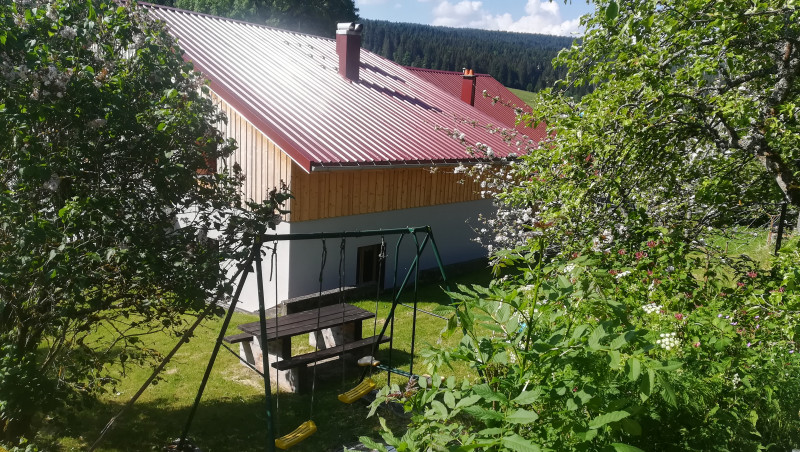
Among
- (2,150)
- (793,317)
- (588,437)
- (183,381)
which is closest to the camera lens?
(588,437)

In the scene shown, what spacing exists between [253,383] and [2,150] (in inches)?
186

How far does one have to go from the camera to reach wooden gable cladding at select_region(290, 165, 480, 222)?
11.0 meters

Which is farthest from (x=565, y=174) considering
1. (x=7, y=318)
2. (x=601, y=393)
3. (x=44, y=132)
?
(x=7, y=318)

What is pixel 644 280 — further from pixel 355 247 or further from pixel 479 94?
pixel 479 94

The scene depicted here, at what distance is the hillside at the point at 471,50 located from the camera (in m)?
65.8

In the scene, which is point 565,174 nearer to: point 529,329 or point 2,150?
point 529,329

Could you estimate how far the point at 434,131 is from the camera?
14.6m

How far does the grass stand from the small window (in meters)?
3.59

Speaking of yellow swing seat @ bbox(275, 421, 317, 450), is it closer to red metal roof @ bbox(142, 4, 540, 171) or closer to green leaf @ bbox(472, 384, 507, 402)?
green leaf @ bbox(472, 384, 507, 402)

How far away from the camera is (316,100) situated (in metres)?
13.4

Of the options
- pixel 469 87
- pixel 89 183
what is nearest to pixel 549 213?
pixel 89 183

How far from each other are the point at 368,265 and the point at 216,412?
20.8 ft

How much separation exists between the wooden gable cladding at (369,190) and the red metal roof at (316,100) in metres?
0.50

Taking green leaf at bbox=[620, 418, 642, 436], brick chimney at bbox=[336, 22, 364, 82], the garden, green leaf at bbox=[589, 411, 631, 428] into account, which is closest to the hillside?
brick chimney at bbox=[336, 22, 364, 82]
